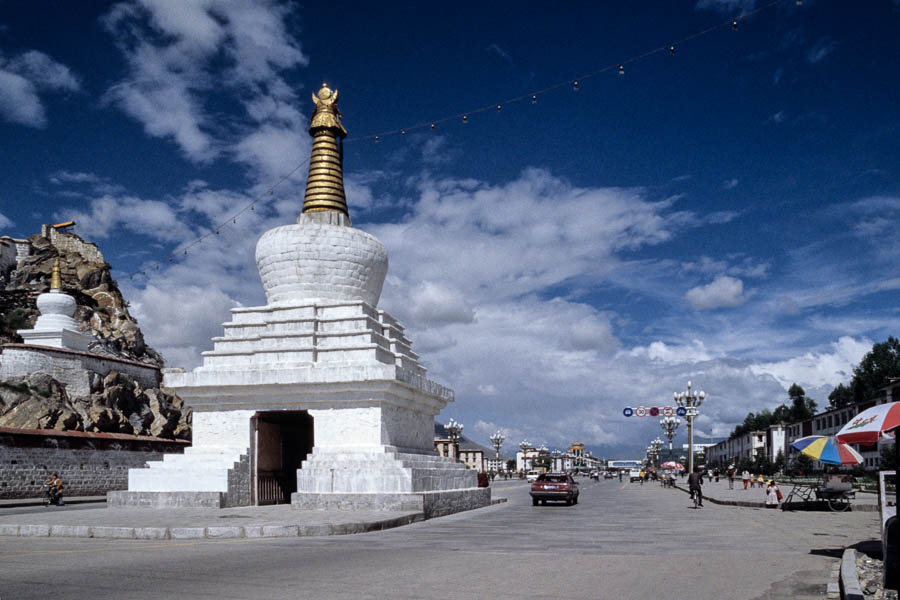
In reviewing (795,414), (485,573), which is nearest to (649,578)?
(485,573)

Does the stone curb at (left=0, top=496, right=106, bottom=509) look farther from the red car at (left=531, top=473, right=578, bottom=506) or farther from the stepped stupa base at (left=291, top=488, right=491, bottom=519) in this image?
the red car at (left=531, top=473, right=578, bottom=506)

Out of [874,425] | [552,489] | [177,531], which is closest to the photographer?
[874,425]

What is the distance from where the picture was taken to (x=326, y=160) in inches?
1102

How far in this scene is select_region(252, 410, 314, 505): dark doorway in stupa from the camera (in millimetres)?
23109

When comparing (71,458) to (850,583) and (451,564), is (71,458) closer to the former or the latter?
(451,564)

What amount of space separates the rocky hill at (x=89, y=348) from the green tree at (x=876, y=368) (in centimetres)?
7072

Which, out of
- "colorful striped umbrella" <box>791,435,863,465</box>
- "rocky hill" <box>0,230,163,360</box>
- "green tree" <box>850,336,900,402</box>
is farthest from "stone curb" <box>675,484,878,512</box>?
"green tree" <box>850,336,900,402</box>

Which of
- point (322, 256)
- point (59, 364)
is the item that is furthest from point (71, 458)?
point (322, 256)

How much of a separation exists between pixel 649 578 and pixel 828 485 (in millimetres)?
17954

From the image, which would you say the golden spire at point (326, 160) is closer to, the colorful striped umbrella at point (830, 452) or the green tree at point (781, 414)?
the colorful striped umbrella at point (830, 452)

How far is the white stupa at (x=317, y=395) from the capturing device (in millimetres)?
21016

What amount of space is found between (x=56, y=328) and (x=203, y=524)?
3520 cm

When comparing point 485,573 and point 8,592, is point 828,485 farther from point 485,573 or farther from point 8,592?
point 8,592

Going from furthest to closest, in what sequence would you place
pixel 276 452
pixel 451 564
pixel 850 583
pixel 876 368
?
pixel 876 368
pixel 276 452
pixel 451 564
pixel 850 583
